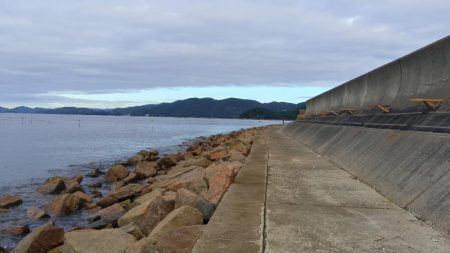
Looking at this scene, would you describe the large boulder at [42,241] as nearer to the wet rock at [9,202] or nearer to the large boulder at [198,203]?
the large boulder at [198,203]

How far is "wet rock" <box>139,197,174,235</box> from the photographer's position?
651 cm

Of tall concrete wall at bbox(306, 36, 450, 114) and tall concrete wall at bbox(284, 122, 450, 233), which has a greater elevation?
tall concrete wall at bbox(306, 36, 450, 114)

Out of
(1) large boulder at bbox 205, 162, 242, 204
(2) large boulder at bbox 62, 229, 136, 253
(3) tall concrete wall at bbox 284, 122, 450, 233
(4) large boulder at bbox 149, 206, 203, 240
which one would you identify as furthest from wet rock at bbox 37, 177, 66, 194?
(4) large boulder at bbox 149, 206, 203, 240

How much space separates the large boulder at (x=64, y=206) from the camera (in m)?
10.6

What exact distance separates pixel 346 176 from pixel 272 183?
5.04 ft

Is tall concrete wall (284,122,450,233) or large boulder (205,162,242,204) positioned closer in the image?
tall concrete wall (284,122,450,233)

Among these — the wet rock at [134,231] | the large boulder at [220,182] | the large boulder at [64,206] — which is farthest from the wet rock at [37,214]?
the wet rock at [134,231]

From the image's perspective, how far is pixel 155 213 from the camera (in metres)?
6.66

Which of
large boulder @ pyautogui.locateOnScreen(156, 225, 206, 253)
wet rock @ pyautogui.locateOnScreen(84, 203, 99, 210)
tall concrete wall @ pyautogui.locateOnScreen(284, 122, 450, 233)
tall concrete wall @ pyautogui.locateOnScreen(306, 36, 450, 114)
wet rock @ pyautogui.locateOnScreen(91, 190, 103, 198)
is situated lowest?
wet rock @ pyautogui.locateOnScreen(91, 190, 103, 198)

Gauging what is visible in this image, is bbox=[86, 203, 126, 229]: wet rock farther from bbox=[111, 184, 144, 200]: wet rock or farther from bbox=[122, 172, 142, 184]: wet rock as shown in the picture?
bbox=[122, 172, 142, 184]: wet rock

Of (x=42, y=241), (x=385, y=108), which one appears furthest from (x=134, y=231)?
(x=385, y=108)

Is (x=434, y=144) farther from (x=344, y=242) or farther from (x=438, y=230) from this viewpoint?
(x=344, y=242)

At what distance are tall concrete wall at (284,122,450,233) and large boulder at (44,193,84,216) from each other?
6140 millimetres

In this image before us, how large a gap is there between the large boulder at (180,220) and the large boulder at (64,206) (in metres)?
5.91
